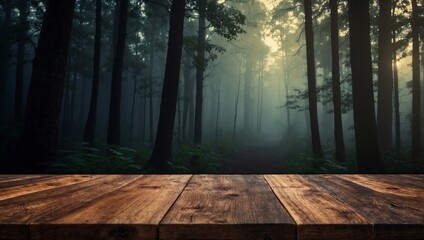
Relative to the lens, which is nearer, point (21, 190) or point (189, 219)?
point (189, 219)

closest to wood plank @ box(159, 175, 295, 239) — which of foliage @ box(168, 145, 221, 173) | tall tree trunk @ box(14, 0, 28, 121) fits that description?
foliage @ box(168, 145, 221, 173)

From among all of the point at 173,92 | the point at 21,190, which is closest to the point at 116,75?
the point at 173,92

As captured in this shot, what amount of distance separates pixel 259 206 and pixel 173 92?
8.03m

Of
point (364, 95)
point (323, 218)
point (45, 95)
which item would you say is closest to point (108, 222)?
point (323, 218)

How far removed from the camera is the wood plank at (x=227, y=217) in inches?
43.3

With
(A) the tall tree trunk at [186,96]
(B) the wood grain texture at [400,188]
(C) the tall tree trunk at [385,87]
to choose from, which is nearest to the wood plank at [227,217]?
(B) the wood grain texture at [400,188]

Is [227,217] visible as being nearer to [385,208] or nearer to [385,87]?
[385,208]

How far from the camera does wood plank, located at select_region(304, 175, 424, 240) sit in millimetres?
1114

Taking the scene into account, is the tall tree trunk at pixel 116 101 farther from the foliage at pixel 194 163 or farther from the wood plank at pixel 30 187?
the wood plank at pixel 30 187

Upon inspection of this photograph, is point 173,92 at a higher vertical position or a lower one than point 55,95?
higher

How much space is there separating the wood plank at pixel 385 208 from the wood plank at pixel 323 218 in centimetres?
5

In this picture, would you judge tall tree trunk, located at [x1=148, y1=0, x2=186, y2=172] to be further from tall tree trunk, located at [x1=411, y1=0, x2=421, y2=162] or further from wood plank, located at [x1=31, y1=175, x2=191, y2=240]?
tall tree trunk, located at [x1=411, y1=0, x2=421, y2=162]
